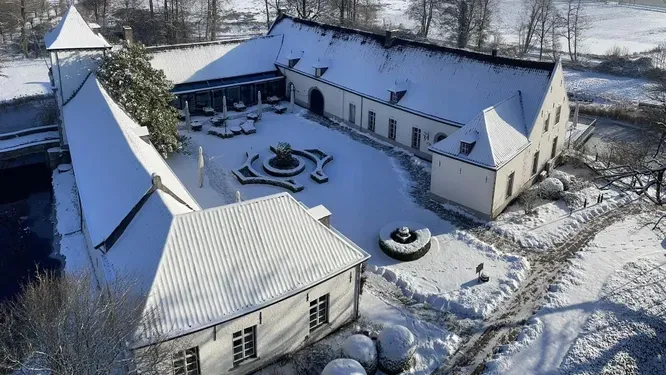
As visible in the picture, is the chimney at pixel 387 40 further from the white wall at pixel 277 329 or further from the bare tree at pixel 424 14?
the bare tree at pixel 424 14

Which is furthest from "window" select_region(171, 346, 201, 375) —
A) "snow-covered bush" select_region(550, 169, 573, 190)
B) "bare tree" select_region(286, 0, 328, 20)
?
"bare tree" select_region(286, 0, 328, 20)

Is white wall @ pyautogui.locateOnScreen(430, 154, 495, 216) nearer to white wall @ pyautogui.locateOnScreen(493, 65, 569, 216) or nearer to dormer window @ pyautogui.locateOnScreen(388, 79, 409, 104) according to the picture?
white wall @ pyautogui.locateOnScreen(493, 65, 569, 216)

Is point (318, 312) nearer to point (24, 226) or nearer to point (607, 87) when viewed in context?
point (24, 226)

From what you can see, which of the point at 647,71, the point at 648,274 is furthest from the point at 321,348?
the point at 647,71

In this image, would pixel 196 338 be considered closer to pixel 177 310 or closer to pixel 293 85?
pixel 177 310

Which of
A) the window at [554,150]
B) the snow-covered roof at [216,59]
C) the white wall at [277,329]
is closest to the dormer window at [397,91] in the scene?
the window at [554,150]

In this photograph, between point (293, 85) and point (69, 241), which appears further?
point (293, 85)

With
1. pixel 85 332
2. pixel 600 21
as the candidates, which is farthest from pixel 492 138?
pixel 600 21
